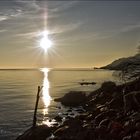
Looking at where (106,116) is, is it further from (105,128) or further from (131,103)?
(105,128)

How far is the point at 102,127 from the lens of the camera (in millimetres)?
28891

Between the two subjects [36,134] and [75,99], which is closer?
[36,134]

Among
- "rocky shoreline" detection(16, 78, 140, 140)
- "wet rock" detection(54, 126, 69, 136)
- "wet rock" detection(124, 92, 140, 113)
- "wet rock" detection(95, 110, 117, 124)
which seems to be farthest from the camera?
"wet rock" detection(95, 110, 117, 124)

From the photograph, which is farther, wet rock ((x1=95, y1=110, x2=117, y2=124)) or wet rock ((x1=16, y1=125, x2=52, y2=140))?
wet rock ((x1=95, y1=110, x2=117, y2=124))

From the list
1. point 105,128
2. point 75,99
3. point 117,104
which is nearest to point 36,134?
point 105,128

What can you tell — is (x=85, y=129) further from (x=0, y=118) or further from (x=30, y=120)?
(x=0, y=118)

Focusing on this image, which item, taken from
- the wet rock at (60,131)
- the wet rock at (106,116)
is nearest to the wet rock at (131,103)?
the wet rock at (106,116)

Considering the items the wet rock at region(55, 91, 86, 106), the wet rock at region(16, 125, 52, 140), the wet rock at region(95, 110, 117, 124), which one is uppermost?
the wet rock at region(55, 91, 86, 106)

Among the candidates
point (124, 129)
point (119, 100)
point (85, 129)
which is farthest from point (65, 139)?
point (119, 100)

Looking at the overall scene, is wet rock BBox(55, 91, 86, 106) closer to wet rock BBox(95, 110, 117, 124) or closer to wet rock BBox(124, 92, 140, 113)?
wet rock BBox(95, 110, 117, 124)

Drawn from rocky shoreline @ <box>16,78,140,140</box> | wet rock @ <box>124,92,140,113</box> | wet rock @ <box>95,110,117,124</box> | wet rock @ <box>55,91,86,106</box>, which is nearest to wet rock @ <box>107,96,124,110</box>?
rocky shoreline @ <box>16,78,140,140</box>

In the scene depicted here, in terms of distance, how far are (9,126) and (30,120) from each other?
5.33 m

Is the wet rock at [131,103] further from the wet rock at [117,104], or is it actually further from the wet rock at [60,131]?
the wet rock at [60,131]

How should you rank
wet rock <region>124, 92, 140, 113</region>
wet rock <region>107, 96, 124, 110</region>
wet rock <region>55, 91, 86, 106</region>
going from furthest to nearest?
wet rock <region>55, 91, 86, 106</region>, wet rock <region>107, 96, 124, 110</region>, wet rock <region>124, 92, 140, 113</region>
